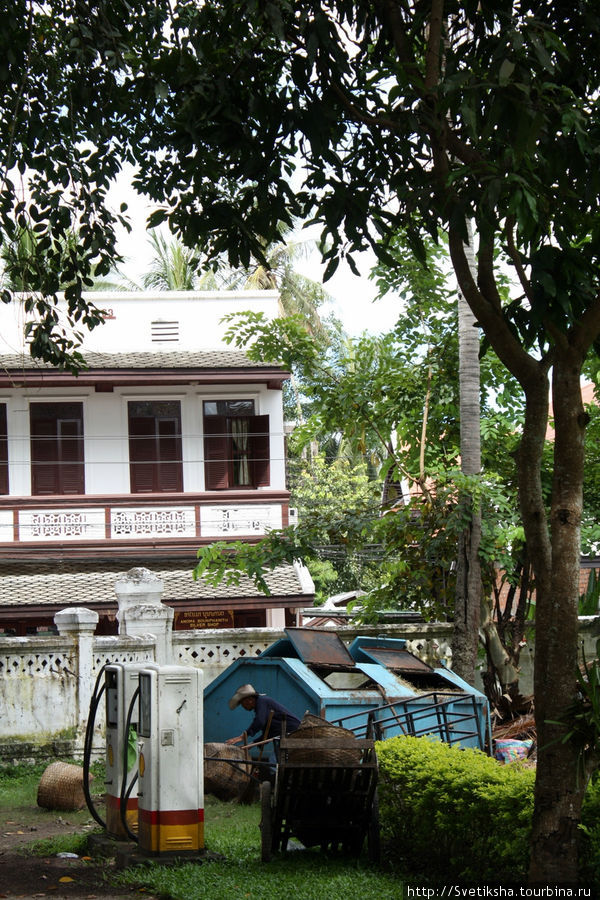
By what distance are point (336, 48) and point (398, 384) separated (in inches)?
370

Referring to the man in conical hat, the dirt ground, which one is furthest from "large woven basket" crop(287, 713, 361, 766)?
the man in conical hat

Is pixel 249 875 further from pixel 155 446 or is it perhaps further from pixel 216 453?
pixel 155 446

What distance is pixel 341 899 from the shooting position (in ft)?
23.0

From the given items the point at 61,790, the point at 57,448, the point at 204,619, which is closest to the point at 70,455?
the point at 57,448

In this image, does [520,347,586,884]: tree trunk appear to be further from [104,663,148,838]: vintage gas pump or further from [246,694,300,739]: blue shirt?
[246,694,300,739]: blue shirt

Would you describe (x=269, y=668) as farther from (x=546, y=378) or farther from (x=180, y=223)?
(x=546, y=378)

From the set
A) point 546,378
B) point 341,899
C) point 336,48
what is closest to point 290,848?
point 341,899

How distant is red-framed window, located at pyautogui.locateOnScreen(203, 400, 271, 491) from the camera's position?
22625 millimetres

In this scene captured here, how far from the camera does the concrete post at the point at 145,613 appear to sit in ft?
50.4

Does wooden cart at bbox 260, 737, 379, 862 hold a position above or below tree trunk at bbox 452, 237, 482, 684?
below

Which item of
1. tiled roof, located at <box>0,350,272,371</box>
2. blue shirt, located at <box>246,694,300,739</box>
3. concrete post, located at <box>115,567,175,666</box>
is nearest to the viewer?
blue shirt, located at <box>246,694,300,739</box>

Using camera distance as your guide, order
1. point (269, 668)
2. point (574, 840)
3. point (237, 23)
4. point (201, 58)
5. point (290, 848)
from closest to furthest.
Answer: point (574, 840) < point (237, 23) < point (201, 58) < point (290, 848) < point (269, 668)

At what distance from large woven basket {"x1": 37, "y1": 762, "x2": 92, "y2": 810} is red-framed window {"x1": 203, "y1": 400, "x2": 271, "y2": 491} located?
11219 millimetres

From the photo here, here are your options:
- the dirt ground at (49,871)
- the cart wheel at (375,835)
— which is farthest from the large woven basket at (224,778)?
the cart wheel at (375,835)
